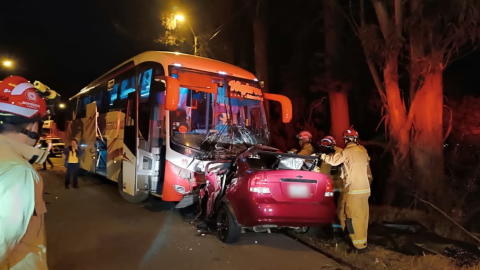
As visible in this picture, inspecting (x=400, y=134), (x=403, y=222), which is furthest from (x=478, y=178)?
(x=403, y=222)

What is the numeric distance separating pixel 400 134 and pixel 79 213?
25.0ft

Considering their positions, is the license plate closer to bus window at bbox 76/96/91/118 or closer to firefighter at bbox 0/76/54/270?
firefighter at bbox 0/76/54/270

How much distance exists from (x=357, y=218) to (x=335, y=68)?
7058 millimetres

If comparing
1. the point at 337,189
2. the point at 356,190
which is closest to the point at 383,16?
the point at 337,189

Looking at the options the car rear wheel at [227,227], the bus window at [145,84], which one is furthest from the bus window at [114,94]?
the car rear wheel at [227,227]

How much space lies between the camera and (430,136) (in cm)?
837

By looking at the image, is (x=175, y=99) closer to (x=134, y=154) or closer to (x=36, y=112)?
(x=134, y=154)

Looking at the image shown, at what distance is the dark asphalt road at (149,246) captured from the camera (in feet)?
17.2

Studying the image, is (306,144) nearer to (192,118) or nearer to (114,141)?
(192,118)

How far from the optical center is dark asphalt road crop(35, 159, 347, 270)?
524 centimetres

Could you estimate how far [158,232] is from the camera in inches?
A: 269

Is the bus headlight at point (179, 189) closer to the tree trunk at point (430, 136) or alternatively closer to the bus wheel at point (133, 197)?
the bus wheel at point (133, 197)

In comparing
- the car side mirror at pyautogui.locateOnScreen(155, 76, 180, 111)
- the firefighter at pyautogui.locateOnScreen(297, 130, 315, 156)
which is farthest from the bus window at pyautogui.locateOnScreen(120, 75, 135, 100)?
the firefighter at pyautogui.locateOnScreen(297, 130, 315, 156)

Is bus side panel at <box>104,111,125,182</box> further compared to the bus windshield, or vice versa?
bus side panel at <box>104,111,125,182</box>
